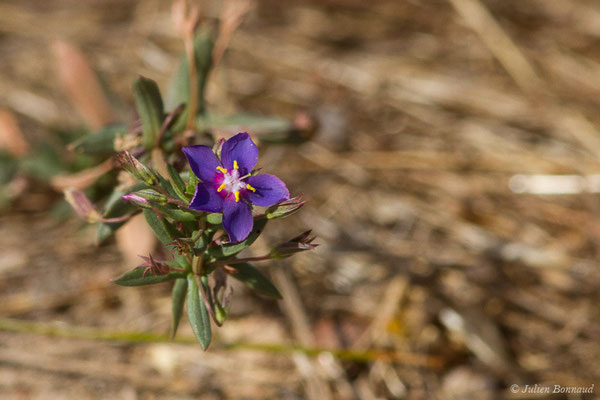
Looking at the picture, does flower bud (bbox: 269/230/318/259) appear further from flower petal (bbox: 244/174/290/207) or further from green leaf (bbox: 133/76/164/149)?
green leaf (bbox: 133/76/164/149)

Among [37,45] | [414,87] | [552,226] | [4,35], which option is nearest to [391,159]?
[414,87]

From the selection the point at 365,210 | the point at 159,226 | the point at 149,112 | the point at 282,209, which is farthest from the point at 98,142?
the point at 365,210

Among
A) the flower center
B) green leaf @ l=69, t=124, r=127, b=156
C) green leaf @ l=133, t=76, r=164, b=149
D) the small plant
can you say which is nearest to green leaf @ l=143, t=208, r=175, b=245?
the small plant

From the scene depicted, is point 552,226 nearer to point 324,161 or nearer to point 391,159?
point 391,159

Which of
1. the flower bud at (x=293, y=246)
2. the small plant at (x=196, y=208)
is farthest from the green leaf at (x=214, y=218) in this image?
the flower bud at (x=293, y=246)

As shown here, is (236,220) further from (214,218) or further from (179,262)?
(179,262)

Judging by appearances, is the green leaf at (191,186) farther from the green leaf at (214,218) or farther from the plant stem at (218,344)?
the plant stem at (218,344)
